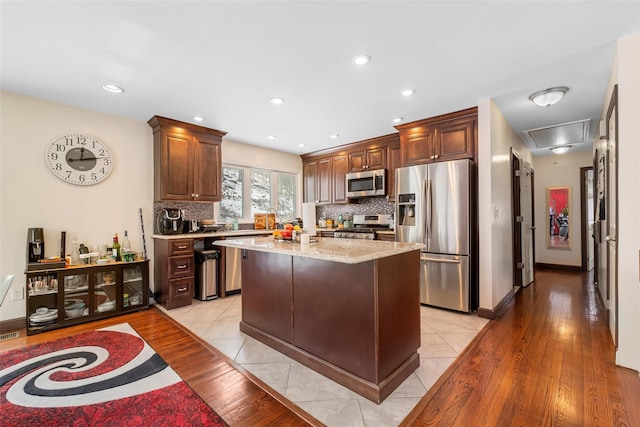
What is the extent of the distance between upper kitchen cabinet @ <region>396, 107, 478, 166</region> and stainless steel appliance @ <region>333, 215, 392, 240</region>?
3.89ft

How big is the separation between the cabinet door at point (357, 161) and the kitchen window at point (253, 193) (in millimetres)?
1436

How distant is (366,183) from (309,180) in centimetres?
149

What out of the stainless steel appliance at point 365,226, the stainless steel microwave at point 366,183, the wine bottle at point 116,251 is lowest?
the wine bottle at point 116,251

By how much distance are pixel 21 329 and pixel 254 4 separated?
3934mm

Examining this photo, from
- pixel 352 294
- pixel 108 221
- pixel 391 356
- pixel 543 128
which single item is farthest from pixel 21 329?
pixel 543 128

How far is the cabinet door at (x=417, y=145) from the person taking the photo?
3.89 metres

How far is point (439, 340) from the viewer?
272cm

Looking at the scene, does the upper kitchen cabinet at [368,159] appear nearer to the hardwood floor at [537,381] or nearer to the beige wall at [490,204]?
the beige wall at [490,204]

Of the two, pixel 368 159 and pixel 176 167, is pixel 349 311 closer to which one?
pixel 176 167

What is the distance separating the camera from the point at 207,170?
14.2 feet

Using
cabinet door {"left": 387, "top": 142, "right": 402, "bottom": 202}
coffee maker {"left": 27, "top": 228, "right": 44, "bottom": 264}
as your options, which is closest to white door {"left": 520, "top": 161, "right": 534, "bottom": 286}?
cabinet door {"left": 387, "top": 142, "right": 402, "bottom": 202}

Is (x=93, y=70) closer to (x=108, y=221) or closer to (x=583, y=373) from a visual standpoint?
(x=108, y=221)

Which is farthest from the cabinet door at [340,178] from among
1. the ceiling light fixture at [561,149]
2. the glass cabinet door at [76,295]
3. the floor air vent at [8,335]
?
the floor air vent at [8,335]

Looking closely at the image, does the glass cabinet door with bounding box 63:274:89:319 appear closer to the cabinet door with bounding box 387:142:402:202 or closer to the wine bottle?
the wine bottle
